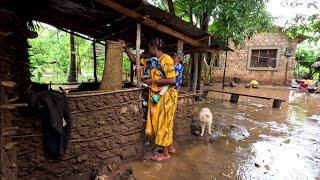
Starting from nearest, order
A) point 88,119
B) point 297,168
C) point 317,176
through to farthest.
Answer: point 88,119, point 317,176, point 297,168

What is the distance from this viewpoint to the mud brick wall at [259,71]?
18578 mm

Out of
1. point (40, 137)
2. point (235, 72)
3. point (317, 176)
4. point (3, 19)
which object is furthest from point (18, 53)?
point (235, 72)

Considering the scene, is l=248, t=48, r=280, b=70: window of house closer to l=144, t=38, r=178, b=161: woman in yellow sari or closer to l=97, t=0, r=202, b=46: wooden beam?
l=97, t=0, r=202, b=46: wooden beam

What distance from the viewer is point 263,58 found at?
19.4 meters

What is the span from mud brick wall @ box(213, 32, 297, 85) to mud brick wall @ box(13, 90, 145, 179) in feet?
50.9

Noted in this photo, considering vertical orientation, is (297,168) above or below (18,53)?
below

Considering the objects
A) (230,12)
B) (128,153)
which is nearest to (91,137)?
(128,153)

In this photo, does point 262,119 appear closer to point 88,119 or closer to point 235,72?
point 88,119

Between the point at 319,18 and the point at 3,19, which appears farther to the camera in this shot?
the point at 319,18

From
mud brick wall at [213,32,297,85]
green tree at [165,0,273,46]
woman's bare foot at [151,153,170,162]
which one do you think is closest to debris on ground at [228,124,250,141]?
woman's bare foot at [151,153,170,162]

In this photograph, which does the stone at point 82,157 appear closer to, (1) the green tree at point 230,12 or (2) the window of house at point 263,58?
(1) the green tree at point 230,12

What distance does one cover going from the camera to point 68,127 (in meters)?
3.71

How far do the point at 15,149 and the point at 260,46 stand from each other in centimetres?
1894

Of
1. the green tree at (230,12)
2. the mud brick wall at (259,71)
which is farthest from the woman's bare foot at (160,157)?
the mud brick wall at (259,71)
